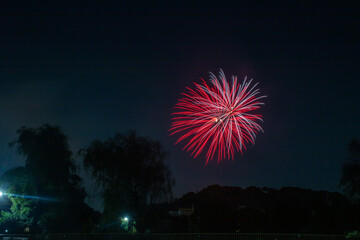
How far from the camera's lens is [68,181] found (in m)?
36.7

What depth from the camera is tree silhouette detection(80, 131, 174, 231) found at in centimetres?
3086

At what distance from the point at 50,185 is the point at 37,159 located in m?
2.42

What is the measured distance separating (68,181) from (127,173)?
25.8ft

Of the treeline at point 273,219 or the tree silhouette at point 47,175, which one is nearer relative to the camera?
the treeline at point 273,219

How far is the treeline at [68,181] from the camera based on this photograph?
31.0m

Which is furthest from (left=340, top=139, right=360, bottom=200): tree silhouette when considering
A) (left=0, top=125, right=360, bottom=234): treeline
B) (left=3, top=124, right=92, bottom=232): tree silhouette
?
(left=3, top=124, right=92, bottom=232): tree silhouette

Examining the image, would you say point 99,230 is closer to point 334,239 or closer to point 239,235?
point 239,235

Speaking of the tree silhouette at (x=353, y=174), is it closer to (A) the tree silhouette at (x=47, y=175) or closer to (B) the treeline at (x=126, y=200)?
(B) the treeline at (x=126, y=200)

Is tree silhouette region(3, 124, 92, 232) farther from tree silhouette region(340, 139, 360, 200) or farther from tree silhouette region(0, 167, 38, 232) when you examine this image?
tree silhouette region(340, 139, 360, 200)

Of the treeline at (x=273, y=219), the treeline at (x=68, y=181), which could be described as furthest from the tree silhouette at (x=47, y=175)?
the treeline at (x=273, y=219)

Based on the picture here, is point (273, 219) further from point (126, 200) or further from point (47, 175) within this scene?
point (47, 175)

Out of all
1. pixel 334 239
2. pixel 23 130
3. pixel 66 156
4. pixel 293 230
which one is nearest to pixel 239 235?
pixel 334 239

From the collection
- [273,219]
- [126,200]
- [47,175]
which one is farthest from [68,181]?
[273,219]

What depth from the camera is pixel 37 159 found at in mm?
34750
